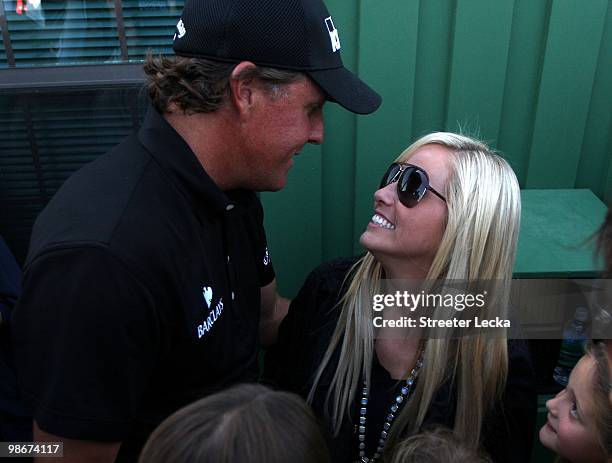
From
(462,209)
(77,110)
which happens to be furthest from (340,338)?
(77,110)

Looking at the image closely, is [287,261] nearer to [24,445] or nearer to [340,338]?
[340,338]

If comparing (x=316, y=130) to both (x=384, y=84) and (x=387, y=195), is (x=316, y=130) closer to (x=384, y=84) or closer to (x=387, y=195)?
(x=387, y=195)

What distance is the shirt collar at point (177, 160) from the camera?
134 cm

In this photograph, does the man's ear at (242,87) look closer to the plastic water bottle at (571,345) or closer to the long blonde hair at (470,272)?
the long blonde hair at (470,272)

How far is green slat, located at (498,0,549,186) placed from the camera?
7.48 feet

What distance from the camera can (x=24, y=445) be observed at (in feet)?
4.92

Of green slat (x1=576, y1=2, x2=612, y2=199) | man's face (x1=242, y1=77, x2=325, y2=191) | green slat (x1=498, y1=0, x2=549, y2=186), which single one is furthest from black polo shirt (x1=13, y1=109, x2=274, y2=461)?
green slat (x1=576, y1=2, x2=612, y2=199)

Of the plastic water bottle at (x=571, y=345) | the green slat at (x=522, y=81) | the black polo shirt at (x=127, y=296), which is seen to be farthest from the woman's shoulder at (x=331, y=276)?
the green slat at (x=522, y=81)

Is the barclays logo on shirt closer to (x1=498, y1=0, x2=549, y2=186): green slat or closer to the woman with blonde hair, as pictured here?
the woman with blonde hair

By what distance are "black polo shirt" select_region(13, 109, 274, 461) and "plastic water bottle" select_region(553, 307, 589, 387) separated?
53.1 inches

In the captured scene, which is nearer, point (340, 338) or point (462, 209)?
point (462, 209)

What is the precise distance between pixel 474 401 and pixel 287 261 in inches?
45.6

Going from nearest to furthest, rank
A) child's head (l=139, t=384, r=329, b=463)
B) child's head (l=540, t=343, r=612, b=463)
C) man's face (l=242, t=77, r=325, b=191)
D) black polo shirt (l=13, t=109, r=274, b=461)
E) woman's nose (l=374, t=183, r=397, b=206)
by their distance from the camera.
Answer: child's head (l=139, t=384, r=329, b=463) → black polo shirt (l=13, t=109, r=274, b=461) → child's head (l=540, t=343, r=612, b=463) → man's face (l=242, t=77, r=325, b=191) → woman's nose (l=374, t=183, r=397, b=206)

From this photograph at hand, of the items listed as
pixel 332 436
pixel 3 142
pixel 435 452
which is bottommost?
pixel 332 436
